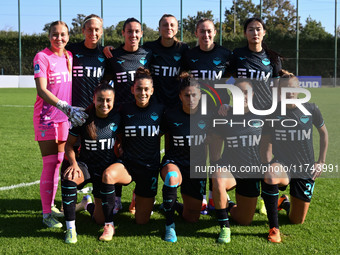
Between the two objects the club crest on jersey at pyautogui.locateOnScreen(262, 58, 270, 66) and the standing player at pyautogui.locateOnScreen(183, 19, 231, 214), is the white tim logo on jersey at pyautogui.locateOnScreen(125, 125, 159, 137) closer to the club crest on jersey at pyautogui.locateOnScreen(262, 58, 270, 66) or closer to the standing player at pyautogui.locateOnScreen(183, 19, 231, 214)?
the standing player at pyautogui.locateOnScreen(183, 19, 231, 214)

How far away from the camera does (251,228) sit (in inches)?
139

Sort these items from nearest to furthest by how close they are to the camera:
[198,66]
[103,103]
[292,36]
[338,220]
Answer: [103,103] < [338,220] < [198,66] < [292,36]

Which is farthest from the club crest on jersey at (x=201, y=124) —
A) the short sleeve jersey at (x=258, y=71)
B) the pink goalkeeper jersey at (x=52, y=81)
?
the pink goalkeeper jersey at (x=52, y=81)

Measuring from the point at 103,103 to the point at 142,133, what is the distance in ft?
1.46

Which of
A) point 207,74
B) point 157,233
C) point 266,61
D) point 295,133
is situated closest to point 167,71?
point 207,74

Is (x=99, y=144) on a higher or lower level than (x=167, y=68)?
lower

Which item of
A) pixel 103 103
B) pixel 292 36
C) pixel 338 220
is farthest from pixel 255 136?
pixel 292 36

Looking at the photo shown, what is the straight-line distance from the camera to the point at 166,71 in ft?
13.1

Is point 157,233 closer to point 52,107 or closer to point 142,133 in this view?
point 142,133

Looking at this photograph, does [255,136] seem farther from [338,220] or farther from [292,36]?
[292,36]

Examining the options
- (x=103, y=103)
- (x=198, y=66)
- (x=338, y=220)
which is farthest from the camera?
(x=198, y=66)

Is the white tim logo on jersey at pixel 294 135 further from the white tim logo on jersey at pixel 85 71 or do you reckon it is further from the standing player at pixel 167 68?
the white tim logo on jersey at pixel 85 71

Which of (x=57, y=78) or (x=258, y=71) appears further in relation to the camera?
(x=258, y=71)

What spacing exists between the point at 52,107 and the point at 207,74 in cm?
155
